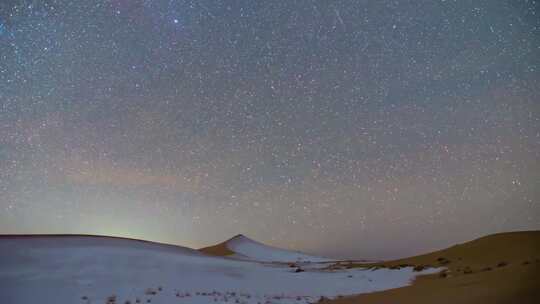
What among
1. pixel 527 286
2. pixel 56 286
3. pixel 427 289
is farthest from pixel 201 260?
pixel 527 286

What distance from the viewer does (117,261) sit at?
78.6 ft

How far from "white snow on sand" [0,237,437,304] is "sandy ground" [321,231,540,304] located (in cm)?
265

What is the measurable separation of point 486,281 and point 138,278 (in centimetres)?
1601

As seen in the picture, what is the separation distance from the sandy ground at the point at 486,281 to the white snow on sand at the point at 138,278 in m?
2.65

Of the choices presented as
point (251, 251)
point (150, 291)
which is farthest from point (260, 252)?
point (150, 291)

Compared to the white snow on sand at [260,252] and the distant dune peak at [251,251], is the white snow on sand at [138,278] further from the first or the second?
the distant dune peak at [251,251]

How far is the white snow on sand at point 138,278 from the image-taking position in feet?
55.8

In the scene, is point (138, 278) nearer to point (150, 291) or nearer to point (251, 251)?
point (150, 291)

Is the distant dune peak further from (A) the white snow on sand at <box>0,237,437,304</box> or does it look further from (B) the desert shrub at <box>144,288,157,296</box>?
(B) the desert shrub at <box>144,288,157,296</box>

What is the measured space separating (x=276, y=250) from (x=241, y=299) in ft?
174

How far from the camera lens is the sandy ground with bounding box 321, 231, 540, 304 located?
11680 mm

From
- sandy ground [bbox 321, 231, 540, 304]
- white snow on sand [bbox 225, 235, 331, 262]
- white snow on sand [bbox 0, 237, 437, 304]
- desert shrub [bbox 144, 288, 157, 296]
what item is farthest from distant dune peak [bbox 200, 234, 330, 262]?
desert shrub [bbox 144, 288, 157, 296]

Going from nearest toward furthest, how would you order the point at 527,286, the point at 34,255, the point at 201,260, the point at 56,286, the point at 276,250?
the point at 527,286 < the point at 56,286 < the point at 34,255 < the point at 201,260 < the point at 276,250

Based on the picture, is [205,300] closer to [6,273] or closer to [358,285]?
[358,285]
